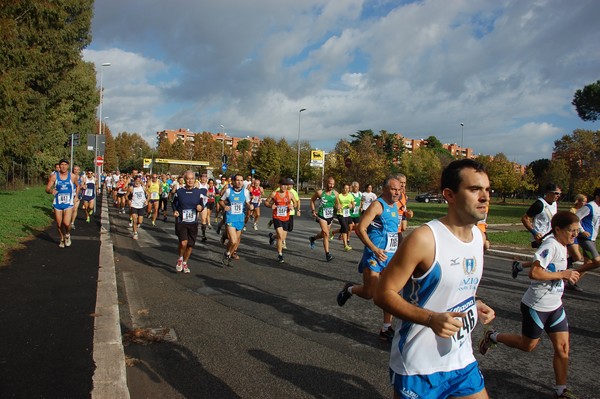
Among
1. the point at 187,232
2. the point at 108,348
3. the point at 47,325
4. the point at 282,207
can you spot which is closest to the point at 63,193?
the point at 187,232

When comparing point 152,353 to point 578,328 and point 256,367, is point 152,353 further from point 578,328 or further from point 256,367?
point 578,328

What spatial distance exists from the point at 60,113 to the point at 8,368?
41596 mm

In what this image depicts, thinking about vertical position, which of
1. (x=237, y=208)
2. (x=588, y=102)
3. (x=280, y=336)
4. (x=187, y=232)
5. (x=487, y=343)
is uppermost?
(x=588, y=102)

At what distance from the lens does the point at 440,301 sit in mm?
2188

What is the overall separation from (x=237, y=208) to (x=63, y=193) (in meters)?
4.28

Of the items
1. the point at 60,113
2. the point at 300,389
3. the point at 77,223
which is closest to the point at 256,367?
the point at 300,389

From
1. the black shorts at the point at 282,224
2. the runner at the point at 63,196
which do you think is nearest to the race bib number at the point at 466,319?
the black shorts at the point at 282,224

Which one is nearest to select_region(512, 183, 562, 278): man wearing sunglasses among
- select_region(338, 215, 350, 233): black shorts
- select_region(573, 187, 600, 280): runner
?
select_region(573, 187, 600, 280): runner

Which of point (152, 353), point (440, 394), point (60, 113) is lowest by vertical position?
point (152, 353)

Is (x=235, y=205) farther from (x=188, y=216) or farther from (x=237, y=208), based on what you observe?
(x=188, y=216)

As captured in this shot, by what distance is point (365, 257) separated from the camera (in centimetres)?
528

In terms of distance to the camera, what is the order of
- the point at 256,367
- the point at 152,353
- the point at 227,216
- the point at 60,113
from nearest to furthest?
the point at 256,367 → the point at 152,353 → the point at 227,216 → the point at 60,113

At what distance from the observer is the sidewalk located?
3527 millimetres

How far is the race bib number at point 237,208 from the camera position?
29.9 ft
